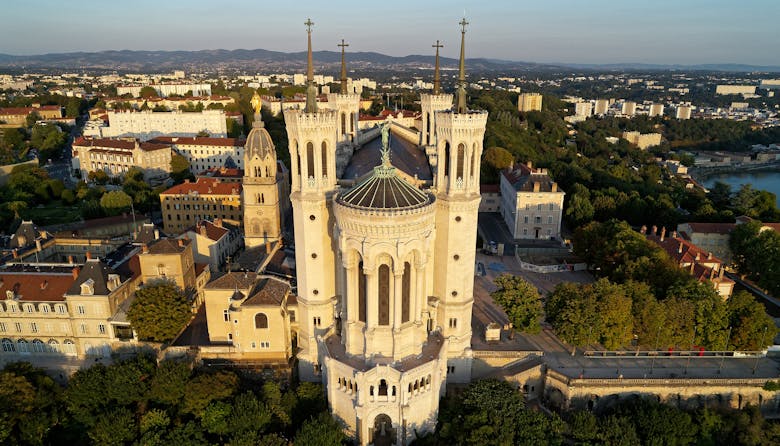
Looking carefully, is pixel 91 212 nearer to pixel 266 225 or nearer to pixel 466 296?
pixel 266 225

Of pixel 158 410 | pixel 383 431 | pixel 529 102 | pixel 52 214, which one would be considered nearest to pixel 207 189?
pixel 52 214

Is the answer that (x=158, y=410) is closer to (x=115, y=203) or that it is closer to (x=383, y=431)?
(x=383, y=431)

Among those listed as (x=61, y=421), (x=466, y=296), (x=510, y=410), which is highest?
(x=466, y=296)

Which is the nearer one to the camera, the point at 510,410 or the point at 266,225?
the point at 510,410

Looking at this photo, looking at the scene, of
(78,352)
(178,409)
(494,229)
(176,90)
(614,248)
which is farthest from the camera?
(176,90)

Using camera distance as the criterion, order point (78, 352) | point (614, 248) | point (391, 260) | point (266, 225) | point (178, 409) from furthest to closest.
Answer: point (266, 225) < point (614, 248) < point (78, 352) < point (178, 409) < point (391, 260)

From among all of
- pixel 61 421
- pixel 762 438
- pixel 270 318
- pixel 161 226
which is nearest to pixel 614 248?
pixel 762 438

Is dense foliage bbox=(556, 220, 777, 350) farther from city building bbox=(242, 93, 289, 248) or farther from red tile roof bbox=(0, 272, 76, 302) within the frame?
red tile roof bbox=(0, 272, 76, 302)

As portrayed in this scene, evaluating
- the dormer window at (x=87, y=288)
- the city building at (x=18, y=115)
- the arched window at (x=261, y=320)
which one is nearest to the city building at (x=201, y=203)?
the dormer window at (x=87, y=288)
